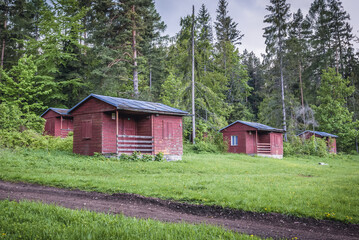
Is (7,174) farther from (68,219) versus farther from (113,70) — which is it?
(113,70)

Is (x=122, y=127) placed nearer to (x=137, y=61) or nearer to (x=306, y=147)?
(x=137, y=61)

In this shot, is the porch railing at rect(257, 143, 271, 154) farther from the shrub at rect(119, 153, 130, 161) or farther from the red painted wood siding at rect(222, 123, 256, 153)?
the shrub at rect(119, 153, 130, 161)

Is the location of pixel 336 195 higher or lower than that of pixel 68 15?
lower

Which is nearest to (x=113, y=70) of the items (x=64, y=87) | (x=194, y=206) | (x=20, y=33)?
(x=64, y=87)

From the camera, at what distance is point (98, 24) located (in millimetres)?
33500

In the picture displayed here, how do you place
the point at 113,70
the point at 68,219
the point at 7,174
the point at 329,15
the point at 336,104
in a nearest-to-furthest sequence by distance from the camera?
1. the point at 68,219
2. the point at 7,174
3. the point at 113,70
4. the point at 336,104
5. the point at 329,15

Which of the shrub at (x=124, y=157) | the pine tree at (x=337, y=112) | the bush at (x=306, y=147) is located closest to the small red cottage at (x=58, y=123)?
the shrub at (x=124, y=157)

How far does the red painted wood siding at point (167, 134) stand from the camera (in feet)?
67.0

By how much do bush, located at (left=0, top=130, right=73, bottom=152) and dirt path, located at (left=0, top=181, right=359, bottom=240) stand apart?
12.6m

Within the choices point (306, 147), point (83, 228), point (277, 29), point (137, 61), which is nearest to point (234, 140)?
point (306, 147)

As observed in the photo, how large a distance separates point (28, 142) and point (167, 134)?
406 inches

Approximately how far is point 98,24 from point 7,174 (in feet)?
86.0

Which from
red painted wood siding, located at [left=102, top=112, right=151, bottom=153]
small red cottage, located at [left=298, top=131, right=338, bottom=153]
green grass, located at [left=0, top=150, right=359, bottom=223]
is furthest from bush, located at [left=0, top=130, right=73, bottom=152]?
small red cottage, located at [left=298, top=131, right=338, bottom=153]

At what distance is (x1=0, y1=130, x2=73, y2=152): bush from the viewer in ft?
62.1
